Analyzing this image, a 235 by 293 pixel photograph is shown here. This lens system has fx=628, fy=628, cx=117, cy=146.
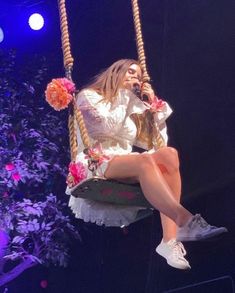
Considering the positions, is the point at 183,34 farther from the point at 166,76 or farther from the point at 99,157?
the point at 99,157

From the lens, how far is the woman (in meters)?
2.85

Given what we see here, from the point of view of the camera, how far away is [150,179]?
284 centimetres

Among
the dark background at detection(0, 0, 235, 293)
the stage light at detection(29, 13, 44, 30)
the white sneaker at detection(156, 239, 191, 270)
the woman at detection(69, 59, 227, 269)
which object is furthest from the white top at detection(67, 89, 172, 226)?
the stage light at detection(29, 13, 44, 30)

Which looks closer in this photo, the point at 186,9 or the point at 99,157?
the point at 99,157

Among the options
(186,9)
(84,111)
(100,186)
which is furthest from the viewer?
(186,9)

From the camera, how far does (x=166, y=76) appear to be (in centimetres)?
441

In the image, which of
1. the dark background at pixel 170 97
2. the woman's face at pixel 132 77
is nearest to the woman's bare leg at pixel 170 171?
the woman's face at pixel 132 77

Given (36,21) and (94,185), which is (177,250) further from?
(36,21)

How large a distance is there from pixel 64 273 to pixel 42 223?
73 cm

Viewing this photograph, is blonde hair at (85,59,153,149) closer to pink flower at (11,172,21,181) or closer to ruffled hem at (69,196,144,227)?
ruffled hem at (69,196,144,227)

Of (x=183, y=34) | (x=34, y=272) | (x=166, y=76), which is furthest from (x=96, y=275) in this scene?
(x=183, y=34)

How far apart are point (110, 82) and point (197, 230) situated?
1.04 m

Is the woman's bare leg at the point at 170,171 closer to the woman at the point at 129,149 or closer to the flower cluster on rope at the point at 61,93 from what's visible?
the woman at the point at 129,149

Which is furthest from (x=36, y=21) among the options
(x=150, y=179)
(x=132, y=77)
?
(x=150, y=179)
